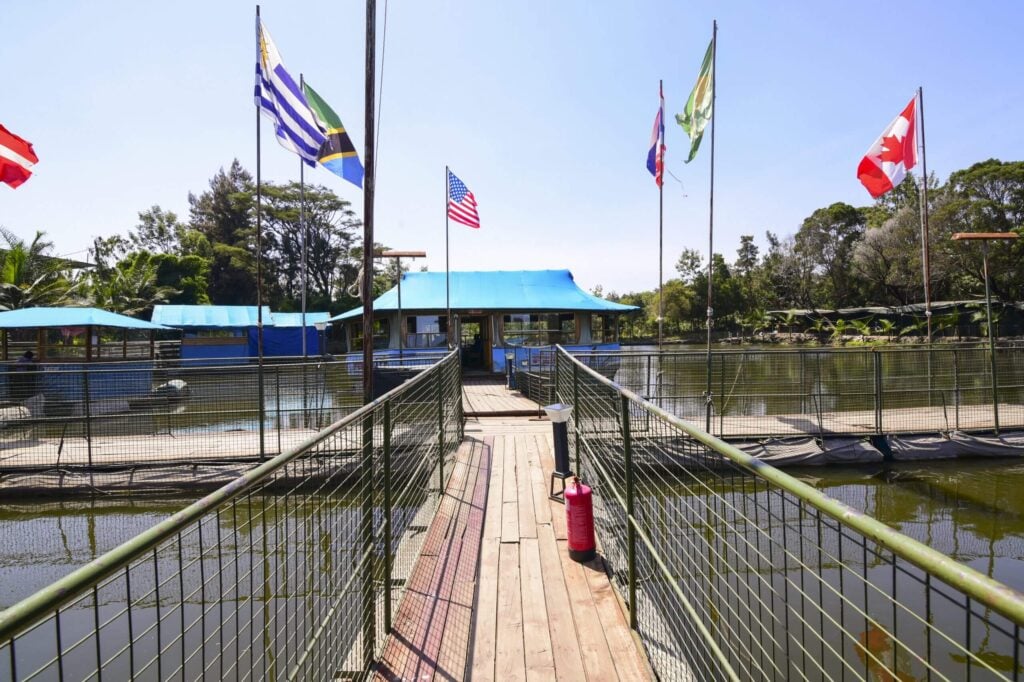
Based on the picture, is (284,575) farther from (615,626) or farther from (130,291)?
(130,291)

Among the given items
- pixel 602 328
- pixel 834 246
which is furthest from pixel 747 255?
pixel 602 328

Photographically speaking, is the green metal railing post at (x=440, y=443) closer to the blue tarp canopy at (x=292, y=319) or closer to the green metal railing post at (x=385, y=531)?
the green metal railing post at (x=385, y=531)

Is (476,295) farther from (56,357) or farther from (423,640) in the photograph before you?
(423,640)

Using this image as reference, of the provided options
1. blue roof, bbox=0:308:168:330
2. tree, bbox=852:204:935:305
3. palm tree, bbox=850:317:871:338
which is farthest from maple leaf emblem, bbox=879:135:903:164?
tree, bbox=852:204:935:305

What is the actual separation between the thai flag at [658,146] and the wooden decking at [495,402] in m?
6.08

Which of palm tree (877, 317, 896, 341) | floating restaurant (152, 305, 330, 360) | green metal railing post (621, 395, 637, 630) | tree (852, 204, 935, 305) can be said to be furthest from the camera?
tree (852, 204, 935, 305)

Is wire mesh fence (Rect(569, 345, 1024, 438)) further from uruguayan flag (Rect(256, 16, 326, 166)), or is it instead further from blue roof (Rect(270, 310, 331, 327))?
blue roof (Rect(270, 310, 331, 327))

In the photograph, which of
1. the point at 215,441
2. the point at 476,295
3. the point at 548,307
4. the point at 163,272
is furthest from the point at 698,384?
the point at 163,272

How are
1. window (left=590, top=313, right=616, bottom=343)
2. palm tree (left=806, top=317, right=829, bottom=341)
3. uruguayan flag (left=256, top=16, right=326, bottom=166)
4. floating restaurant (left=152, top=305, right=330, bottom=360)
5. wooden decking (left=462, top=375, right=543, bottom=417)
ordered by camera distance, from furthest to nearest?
1. palm tree (left=806, top=317, right=829, bottom=341)
2. floating restaurant (left=152, top=305, right=330, bottom=360)
3. window (left=590, top=313, right=616, bottom=343)
4. wooden decking (left=462, top=375, right=543, bottom=417)
5. uruguayan flag (left=256, top=16, right=326, bottom=166)

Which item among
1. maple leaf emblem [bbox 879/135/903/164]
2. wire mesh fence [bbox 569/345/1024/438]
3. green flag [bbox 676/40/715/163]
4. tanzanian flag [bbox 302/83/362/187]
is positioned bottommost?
wire mesh fence [bbox 569/345/1024/438]

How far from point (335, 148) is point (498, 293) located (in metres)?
11.5

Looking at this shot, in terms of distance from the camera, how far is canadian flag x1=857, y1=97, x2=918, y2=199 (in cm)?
1168

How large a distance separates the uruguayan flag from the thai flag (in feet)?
25.2

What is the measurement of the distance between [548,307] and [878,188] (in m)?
9.59
